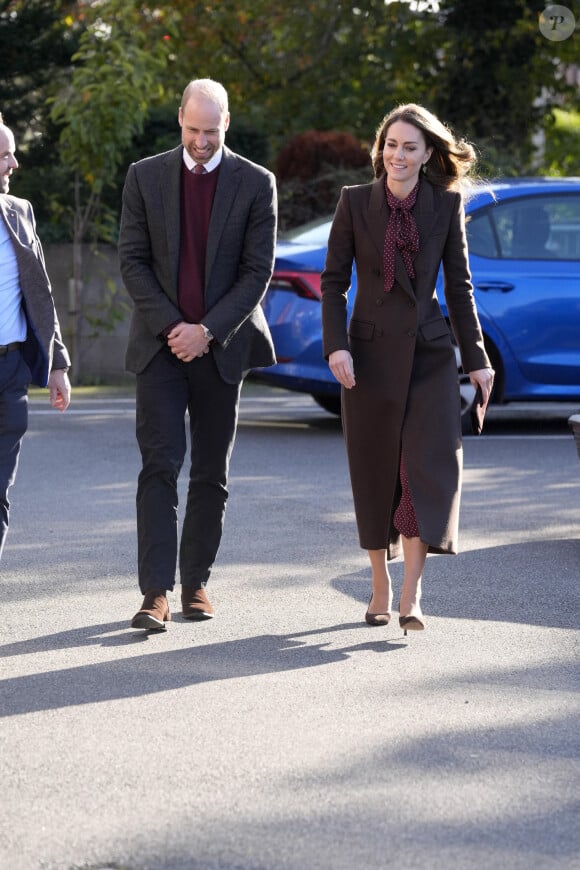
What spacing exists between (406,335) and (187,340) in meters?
0.76

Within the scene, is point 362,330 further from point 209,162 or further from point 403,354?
point 209,162

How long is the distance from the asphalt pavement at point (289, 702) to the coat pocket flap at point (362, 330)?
1.03m

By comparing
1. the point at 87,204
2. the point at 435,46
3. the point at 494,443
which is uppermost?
the point at 435,46

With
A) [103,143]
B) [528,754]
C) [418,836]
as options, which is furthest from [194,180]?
[103,143]

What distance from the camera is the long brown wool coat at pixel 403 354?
5824mm

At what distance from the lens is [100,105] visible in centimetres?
1549

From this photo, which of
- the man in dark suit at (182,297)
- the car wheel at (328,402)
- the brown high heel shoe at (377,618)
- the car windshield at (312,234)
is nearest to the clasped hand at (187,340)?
the man in dark suit at (182,297)

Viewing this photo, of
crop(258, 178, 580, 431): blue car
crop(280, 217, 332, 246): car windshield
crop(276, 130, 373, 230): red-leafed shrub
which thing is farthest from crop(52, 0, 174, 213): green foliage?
crop(258, 178, 580, 431): blue car

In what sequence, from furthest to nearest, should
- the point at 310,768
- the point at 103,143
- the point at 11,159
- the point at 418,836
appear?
the point at 103,143 → the point at 11,159 → the point at 310,768 → the point at 418,836

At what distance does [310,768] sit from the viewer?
4238 mm

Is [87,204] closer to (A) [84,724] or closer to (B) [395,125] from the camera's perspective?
(B) [395,125]

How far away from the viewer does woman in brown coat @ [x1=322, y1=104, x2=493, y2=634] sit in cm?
581

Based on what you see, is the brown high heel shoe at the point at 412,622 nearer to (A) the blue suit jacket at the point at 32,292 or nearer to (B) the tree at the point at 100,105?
(A) the blue suit jacket at the point at 32,292

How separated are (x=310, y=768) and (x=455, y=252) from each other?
2.31 meters
